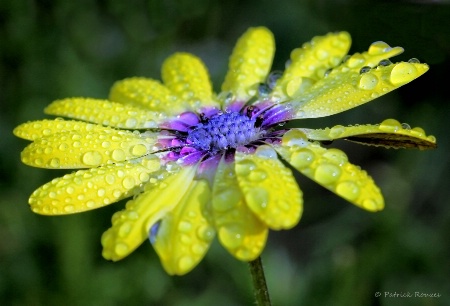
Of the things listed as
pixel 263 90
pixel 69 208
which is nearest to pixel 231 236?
pixel 69 208

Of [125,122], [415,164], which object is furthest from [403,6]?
[125,122]

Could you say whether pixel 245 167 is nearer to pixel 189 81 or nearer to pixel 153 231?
pixel 153 231

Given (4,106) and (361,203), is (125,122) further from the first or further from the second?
(4,106)

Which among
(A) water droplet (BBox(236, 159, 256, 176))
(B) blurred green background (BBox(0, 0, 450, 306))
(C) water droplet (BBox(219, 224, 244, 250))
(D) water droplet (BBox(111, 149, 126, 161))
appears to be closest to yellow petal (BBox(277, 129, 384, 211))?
(A) water droplet (BBox(236, 159, 256, 176))

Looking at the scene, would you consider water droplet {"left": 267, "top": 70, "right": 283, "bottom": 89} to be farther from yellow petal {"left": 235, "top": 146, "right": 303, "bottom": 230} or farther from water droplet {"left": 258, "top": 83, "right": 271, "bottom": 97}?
yellow petal {"left": 235, "top": 146, "right": 303, "bottom": 230}

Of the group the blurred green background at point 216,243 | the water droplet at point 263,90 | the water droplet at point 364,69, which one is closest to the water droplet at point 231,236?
the water droplet at point 364,69
